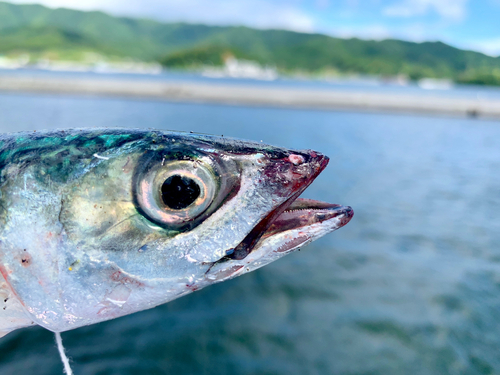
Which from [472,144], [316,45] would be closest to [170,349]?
[472,144]

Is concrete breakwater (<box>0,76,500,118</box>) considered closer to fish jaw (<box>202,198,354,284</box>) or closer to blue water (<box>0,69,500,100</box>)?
blue water (<box>0,69,500,100</box>)

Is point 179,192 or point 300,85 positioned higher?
point 300,85

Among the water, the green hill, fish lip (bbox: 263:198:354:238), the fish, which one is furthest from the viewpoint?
the green hill

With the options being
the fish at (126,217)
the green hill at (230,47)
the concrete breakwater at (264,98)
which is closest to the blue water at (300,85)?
the green hill at (230,47)

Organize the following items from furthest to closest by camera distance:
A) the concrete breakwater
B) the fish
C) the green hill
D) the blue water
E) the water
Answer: the green hill → the blue water → the concrete breakwater → the water → the fish

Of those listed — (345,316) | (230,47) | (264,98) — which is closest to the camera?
(345,316)

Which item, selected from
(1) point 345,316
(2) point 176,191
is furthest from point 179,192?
(1) point 345,316

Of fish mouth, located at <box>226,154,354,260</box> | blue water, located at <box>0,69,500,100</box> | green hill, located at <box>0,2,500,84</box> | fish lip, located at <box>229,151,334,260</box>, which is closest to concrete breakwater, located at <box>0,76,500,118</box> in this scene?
blue water, located at <box>0,69,500,100</box>

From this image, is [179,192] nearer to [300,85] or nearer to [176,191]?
[176,191]
